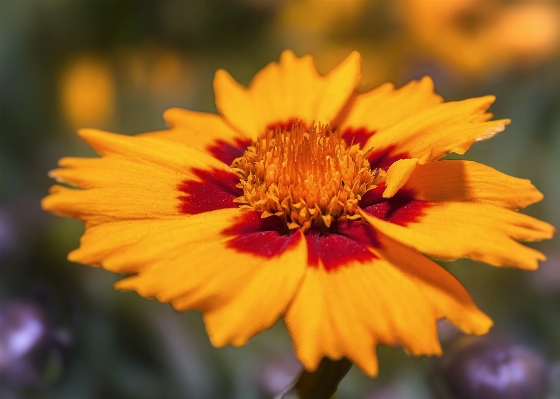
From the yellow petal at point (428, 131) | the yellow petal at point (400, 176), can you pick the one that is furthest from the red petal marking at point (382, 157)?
the yellow petal at point (400, 176)

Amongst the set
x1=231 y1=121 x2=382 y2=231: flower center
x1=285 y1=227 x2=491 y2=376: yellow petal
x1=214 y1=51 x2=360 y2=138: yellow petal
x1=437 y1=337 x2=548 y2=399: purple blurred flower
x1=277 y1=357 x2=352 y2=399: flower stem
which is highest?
x1=214 y1=51 x2=360 y2=138: yellow petal

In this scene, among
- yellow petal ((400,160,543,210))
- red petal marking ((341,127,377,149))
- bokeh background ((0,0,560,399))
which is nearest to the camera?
yellow petal ((400,160,543,210))

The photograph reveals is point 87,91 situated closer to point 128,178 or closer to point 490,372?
point 128,178

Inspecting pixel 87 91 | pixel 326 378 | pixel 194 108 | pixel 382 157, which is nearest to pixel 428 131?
pixel 382 157

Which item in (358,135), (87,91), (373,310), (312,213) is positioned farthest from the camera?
(87,91)

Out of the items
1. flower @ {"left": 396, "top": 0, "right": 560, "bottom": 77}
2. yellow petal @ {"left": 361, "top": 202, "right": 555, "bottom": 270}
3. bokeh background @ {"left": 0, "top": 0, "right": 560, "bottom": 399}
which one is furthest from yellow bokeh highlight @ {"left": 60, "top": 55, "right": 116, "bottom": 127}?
yellow petal @ {"left": 361, "top": 202, "right": 555, "bottom": 270}

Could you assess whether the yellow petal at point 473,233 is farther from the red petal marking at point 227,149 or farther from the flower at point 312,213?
the red petal marking at point 227,149

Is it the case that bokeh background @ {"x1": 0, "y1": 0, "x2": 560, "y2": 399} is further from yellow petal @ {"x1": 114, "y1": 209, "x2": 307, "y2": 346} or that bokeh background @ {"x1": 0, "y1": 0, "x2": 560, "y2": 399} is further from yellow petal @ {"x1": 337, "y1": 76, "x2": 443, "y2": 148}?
yellow petal @ {"x1": 114, "y1": 209, "x2": 307, "y2": 346}
